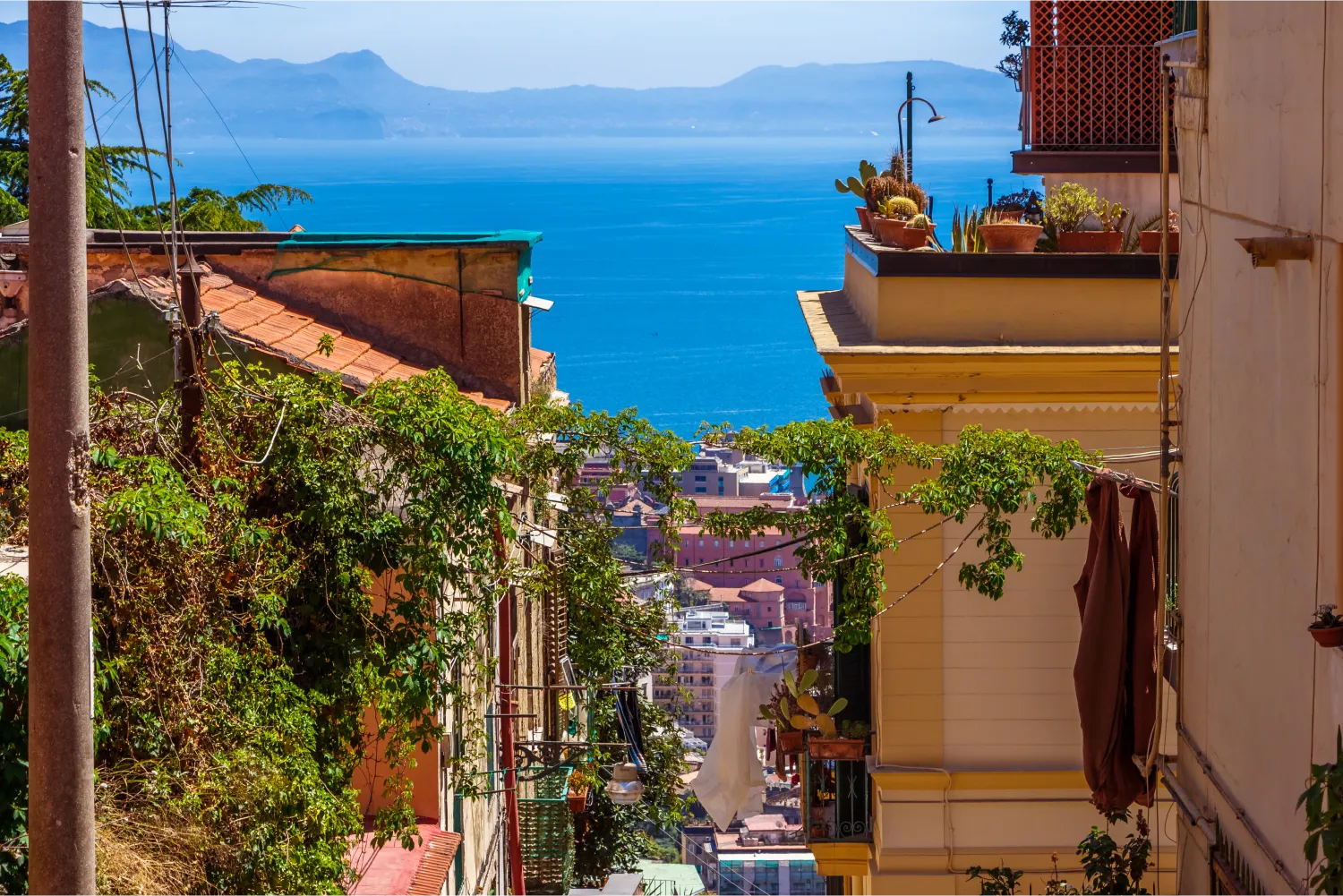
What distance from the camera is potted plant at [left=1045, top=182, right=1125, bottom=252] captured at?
11916mm

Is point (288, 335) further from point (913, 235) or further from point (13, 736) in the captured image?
point (13, 736)

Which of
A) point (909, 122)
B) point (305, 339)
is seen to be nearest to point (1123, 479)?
point (909, 122)

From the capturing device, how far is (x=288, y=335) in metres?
13.5

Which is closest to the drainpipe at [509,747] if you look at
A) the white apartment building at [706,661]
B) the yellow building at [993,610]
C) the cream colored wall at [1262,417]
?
the white apartment building at [706,661]

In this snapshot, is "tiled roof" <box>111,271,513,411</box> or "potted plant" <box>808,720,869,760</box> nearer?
"potted plant" <box>808,720,869,760</box>

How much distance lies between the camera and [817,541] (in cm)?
1088

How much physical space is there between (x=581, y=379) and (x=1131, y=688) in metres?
146

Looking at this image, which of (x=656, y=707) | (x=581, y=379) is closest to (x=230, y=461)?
(x=656, y=707)

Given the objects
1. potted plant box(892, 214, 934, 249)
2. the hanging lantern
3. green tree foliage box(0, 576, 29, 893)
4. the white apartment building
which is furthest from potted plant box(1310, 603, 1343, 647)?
the hanging lantern

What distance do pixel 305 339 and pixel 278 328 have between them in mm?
273

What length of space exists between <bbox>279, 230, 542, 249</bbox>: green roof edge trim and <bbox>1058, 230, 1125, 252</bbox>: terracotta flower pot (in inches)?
210

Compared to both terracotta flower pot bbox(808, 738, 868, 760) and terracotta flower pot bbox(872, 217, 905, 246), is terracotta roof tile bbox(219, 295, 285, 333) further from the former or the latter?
terracotta flower pot bbox(808, 738, 868, 760)

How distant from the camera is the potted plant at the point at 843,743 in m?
12.2

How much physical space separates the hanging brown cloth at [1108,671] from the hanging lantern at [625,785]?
28.8ft
